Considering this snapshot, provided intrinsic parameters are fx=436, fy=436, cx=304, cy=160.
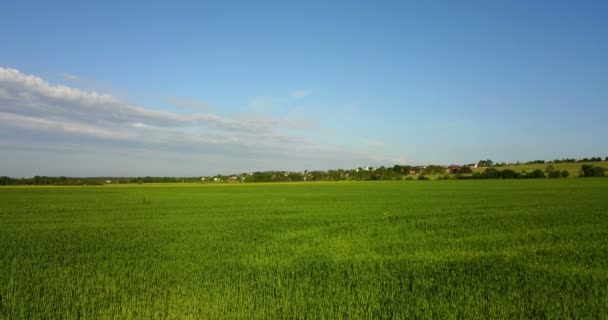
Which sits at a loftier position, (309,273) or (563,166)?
(563,166)

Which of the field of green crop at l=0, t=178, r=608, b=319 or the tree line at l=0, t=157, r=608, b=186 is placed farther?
the tree line at l=0, t=157, r=608, b=186

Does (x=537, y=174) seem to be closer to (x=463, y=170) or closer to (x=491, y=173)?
(x=491, y=173)

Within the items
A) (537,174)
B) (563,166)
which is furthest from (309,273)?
(563,166)

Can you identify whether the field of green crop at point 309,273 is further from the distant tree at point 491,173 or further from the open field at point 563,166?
the open field at point 563,166

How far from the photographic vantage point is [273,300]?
753cm

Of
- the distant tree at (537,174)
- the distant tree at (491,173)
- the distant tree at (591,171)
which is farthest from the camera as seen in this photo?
the distant tree at (491,173)

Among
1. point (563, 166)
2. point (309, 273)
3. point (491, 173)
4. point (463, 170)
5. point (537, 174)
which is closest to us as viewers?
point (309, 273)

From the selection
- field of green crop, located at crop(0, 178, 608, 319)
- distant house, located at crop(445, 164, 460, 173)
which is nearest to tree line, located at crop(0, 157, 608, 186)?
distant house, located at crop(445, 164, 460, 173)

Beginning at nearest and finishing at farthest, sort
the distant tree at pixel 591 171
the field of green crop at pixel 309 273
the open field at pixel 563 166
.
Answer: the field of green crop at pixel 309 273 < the distant tree at pixel 591 171 < the open field at pixel 563 166

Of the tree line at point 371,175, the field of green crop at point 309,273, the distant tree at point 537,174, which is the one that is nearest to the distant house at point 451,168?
the tree line at point 371,175

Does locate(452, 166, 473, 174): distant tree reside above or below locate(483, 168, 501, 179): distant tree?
above

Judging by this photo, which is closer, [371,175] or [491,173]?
[491,173]

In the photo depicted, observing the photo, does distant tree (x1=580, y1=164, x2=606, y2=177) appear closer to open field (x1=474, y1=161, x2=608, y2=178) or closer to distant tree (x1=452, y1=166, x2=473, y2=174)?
open field (x1=474, y1=161, x2=608, y2=178)

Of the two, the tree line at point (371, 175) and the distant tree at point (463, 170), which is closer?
the tree line at point (371, 175)
